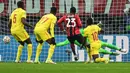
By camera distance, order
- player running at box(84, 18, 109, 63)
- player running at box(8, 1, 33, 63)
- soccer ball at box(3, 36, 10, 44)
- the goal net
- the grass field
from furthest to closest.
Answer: the goal net
soccer ball at box(3, 36, 10, 44)
player running at box(84, 18, 109, 63)
player running at box(8, 1, 33, 63)
the grass field

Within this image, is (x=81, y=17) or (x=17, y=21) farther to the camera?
(x=81, y=17)

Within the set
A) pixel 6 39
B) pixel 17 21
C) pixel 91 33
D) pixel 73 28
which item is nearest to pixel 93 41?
pixel 91 33

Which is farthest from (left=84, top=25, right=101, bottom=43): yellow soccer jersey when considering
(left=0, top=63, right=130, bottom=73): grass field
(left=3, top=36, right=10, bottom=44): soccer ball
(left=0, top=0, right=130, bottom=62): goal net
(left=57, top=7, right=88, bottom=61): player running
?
(left=3, top=36, right=10, bottom=44): soccer ball

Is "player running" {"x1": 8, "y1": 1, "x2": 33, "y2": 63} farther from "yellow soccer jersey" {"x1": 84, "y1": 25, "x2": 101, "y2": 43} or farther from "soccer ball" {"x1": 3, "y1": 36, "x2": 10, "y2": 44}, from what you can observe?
"soccer ball" {"x1": 3, "y1": 36, "x2": 10, "y2": 44}

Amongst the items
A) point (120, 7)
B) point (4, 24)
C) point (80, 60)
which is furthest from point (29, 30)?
point (120, 7)

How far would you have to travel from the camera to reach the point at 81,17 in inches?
834

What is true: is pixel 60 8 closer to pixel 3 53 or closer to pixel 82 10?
pixel 82 10

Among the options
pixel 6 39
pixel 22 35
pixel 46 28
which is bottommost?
pixel 6 39

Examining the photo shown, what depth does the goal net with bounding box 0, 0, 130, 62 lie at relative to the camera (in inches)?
781

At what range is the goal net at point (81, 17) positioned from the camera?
19.8 m

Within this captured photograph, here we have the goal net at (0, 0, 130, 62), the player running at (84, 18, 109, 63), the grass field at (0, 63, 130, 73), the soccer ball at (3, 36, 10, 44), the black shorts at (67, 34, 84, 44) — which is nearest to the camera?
the grass field at (0, 63, 130, 73)

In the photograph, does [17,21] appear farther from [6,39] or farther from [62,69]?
[62,69]

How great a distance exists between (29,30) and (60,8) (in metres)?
1.51

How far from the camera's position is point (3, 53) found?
65.8 ft
